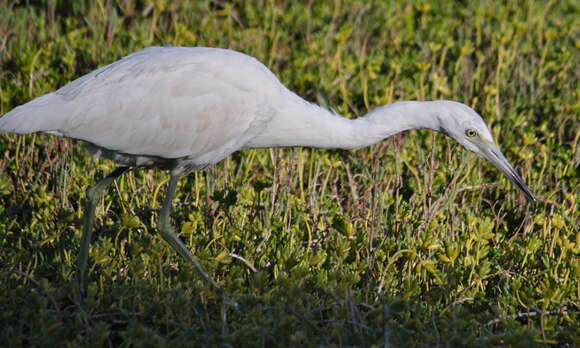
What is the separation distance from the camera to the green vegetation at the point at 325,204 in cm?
327

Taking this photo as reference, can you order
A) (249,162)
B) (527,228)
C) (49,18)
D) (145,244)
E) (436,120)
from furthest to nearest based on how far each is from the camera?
(49,18) → (249,162) → (527,228) → (436,120) → (145,244)

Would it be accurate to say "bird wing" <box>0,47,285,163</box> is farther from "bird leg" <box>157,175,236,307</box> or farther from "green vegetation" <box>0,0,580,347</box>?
"green vegetation" <box>0,0,580,347</box>

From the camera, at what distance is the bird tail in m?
3.66

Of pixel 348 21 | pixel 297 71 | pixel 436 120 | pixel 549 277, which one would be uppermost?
pixel 348 21

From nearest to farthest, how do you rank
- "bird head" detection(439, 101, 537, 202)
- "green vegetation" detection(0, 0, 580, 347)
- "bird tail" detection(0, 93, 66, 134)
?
"green vegetation" detection(0, 0, 580, 347)
"bird tail" detection(0, 93, 66, 134)
"bird head" detection(439, 101, 537, 202)

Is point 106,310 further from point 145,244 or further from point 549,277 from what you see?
point 549,277

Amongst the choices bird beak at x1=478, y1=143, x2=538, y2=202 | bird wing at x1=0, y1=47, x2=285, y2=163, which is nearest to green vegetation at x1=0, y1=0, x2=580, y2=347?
bird beak at x1=478, y1=143, x2=538, y2=202

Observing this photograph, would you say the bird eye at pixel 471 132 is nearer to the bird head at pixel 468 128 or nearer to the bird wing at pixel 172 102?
the bird head at pixel 468 128

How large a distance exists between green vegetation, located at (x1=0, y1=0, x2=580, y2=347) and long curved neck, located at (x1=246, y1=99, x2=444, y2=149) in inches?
15.4

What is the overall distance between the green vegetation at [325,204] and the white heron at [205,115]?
33 cm

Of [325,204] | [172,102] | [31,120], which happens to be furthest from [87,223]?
[325,204]

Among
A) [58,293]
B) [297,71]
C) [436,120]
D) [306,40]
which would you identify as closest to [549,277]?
[436,120]

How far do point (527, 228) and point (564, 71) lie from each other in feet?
6.50

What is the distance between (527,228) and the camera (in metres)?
4.40
